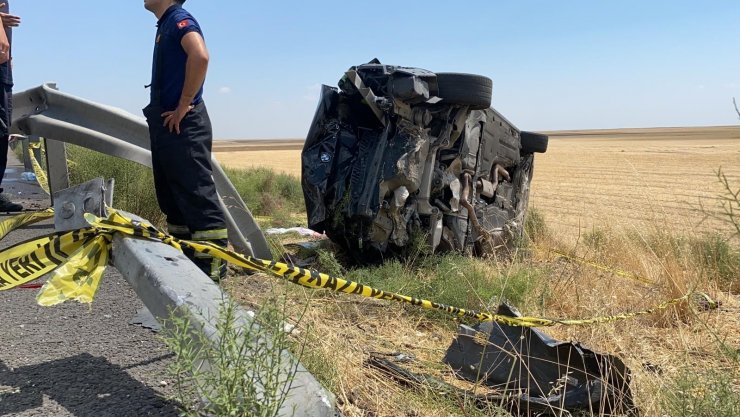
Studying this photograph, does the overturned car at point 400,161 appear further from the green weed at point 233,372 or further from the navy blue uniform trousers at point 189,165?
the green weed at point 233,372

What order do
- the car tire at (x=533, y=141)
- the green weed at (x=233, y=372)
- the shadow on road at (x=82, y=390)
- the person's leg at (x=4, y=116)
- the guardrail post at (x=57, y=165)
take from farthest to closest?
the car tire at (x=533, y=141), the guardrail post at (x=57, y=165), the person's leg at (x=4, y=116), the shadow on road at (x=82, y=390), the green weed at (x=233, y=372)

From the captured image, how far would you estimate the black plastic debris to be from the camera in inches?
98.1

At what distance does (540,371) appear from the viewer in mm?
2963

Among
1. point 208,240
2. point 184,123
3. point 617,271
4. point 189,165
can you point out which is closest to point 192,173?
point 189,165

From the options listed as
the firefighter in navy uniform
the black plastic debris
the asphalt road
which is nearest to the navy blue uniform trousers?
the firefighter in navy uniform

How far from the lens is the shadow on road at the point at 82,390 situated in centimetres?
203

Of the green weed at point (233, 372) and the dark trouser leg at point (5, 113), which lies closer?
the green weed at point (233, 372)

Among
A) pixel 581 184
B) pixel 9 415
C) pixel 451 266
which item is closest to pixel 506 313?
pixel 451 266

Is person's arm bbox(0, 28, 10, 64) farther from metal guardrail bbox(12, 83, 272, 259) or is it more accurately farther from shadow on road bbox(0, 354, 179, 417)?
shadow on road bbox(0, 354, 179, 417)

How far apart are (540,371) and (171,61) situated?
2.85 meters

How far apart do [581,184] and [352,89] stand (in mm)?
17107

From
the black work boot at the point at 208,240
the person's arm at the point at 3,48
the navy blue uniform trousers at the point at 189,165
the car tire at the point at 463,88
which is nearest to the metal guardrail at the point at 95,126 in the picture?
the person's arm at the point at 3,48

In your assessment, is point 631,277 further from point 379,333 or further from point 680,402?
point 680,402

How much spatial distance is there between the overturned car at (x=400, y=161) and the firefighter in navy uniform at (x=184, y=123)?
1.61 m
